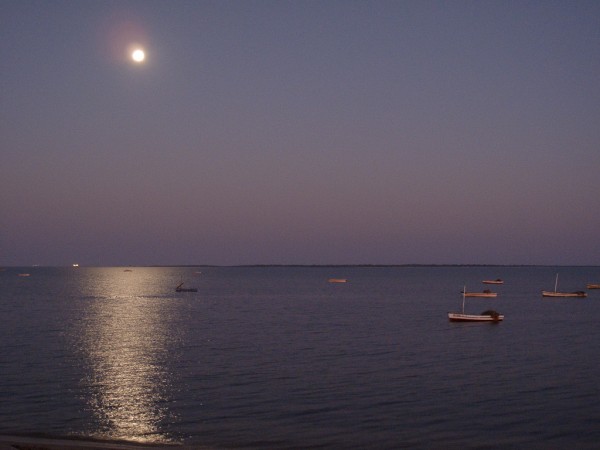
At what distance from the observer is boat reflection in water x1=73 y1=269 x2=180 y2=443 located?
28.8 metres

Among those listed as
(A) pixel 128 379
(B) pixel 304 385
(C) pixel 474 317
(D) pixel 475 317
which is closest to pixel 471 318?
(C) pixel 474 317

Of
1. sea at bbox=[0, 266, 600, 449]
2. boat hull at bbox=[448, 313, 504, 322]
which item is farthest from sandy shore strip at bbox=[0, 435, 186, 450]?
boat hull at bbox=[448, 313, 504, 322]

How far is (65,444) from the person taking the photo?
76.8 ft

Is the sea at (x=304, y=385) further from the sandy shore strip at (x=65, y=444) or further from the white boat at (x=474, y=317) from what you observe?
the white boat at (x=474, y=317)

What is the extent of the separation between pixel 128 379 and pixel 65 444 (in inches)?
689

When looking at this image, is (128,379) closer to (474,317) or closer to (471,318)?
(471,318)

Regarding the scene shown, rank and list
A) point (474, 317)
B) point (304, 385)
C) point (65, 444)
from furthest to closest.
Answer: point (474, 317), point (304, 385), point (65, 444)

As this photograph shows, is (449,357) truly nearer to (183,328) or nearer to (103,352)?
(103,352)

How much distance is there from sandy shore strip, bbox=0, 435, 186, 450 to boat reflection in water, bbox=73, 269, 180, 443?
1128 mm

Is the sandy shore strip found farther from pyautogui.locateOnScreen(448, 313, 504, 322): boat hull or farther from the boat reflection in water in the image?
pyautogui.locateOnScreen(448, 313, 504, 322): boat hull

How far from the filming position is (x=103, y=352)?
5338 centimetres

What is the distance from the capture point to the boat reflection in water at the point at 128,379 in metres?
28.8

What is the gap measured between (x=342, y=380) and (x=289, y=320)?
1817 inches

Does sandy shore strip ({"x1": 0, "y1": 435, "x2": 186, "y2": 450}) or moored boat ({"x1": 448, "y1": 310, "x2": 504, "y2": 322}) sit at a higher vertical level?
sandy shore strip ({"x1": 0, "y1": 435, "x2": 186, "y2": 450})
